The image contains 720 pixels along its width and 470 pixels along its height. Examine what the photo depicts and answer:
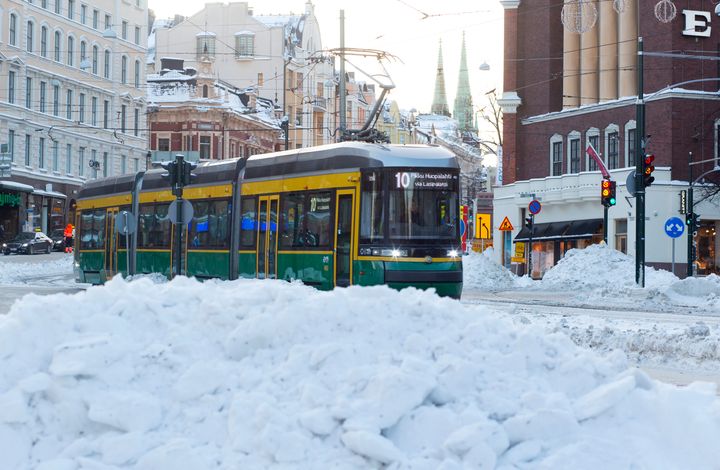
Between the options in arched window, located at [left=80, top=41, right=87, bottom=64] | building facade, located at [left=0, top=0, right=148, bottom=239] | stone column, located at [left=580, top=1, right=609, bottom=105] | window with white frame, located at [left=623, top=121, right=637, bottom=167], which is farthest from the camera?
arched window, located at [left=80, top=41, right=87, bottom=64]

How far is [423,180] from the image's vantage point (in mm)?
19750

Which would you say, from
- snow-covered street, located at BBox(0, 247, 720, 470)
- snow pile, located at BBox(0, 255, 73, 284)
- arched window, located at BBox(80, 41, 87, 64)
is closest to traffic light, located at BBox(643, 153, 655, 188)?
Result: snow pile, located at BBox(0, 255, 73, 284)

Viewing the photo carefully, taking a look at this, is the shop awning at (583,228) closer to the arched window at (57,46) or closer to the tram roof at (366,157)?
the tram roof at (366,157)

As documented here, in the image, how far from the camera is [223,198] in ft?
80.4

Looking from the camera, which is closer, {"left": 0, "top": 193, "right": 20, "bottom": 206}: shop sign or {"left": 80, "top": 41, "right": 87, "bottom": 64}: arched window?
{"left": 0, "top": 193, "right": 20, "bottom": 206}: shop sign

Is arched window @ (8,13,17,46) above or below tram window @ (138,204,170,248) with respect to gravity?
above

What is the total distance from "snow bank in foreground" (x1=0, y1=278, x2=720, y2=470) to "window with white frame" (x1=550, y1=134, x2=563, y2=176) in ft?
154

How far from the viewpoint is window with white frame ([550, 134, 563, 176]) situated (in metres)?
54.7

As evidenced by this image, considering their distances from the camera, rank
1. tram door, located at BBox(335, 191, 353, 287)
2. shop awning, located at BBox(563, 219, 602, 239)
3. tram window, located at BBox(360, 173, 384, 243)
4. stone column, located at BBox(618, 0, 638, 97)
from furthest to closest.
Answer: shop awning, located at BBox(563, 219, 602, 239) < stone column, located at BBox(618, 0, 638, 97) < tram door, located at BBox(335, 191, 353, 287) < tram window, located at BBox(360, 173, 384, 243)

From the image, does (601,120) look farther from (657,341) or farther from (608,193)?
(657,341)

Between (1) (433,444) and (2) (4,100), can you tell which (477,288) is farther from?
(2) (4,100)

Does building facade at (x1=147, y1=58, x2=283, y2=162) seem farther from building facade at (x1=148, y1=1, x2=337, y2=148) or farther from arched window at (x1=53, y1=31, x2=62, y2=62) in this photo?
arched window at (x1=53, y1=31, x2=62, y2=62)

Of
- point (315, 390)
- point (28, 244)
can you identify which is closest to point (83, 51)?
point (28, 244)

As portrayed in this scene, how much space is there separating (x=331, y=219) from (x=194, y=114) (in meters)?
58.2
